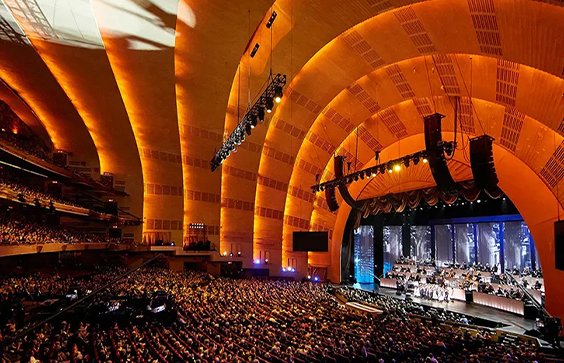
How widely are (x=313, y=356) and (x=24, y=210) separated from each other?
15.8 m

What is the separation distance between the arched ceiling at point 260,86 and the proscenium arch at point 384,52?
0.06 m

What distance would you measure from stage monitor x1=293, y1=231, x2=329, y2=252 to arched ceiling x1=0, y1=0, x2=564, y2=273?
1.27 meters

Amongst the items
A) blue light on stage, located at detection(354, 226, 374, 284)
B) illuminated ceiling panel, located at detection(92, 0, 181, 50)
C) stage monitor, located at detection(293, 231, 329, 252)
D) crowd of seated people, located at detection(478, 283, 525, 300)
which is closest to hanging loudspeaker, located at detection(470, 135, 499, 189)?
crowd of seated people, located at detection(478, 283, 525, 300)

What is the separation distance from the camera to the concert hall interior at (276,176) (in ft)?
36.6

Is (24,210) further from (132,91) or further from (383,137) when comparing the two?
(383,137)

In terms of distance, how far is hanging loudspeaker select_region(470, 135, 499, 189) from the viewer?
12.6 metres

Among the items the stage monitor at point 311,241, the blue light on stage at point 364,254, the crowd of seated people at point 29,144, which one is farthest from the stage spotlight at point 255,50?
the blue light on stage at point 364,254

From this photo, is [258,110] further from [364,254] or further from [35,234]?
[364,254]

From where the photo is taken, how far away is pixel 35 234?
15789 millimetres

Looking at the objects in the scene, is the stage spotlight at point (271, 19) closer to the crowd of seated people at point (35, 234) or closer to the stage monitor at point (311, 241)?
the crowd of seated people at point (35, 234)

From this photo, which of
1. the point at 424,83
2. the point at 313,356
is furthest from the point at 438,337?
the point at 424,83

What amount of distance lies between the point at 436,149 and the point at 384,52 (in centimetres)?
519

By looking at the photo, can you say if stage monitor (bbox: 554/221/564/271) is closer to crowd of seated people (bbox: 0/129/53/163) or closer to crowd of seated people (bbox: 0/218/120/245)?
crowd of seated people (bbox: 0/218/120/245)

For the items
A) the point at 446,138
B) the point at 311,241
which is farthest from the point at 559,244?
the point at 311,241
